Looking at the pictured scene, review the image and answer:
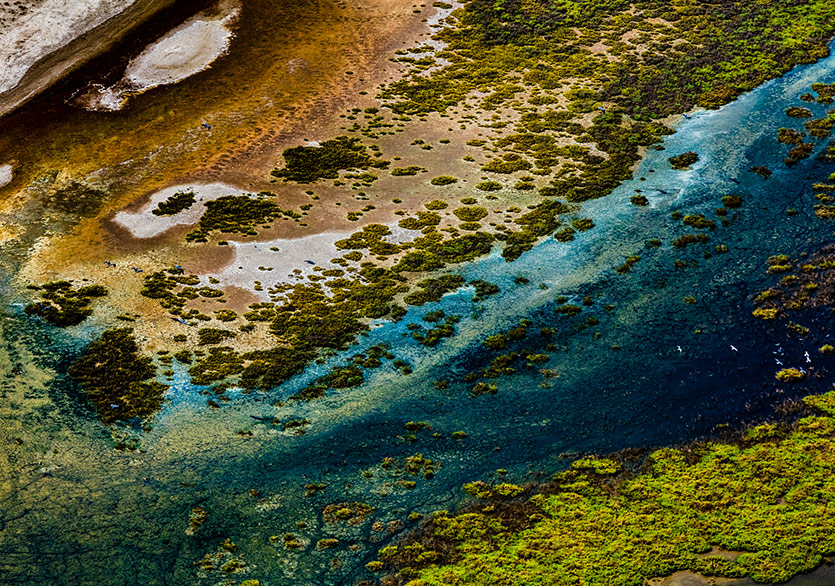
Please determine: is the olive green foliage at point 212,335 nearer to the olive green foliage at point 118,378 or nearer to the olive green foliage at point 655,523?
the olive green foliage at point 118,378

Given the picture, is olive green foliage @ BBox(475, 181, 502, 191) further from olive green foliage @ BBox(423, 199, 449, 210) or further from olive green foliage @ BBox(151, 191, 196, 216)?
olive green foliage @ BBox(151, 191, 196, 216)

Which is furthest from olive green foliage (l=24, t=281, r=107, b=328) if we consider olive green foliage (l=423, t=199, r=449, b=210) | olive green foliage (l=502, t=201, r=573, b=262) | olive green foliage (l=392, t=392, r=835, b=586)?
olive green foliage (l=502, t=201, r=573, b=262)

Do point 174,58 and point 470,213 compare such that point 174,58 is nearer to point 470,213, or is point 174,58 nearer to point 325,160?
point 325,160

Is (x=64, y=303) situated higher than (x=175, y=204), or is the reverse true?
(x=175, y=204)

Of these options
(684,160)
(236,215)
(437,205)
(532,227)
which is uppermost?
(236,215)

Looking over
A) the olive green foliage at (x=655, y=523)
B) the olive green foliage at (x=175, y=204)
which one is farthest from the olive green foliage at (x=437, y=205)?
the olive green foliage at (x=655, y=523)

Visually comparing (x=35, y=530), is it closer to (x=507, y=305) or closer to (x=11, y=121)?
(x=507, y=305)

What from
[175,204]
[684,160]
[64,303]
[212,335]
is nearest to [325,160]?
[175,204]
